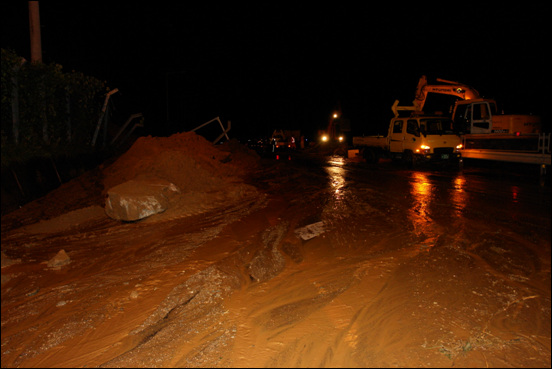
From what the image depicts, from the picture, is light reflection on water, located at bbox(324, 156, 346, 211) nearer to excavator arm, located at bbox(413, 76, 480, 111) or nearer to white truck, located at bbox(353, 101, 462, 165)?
white truck, located at bbox(353, 101, 462, 165)

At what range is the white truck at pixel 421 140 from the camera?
1802 centimetres

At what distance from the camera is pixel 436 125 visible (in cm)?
1894

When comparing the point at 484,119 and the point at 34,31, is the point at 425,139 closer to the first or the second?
the point at 484,119

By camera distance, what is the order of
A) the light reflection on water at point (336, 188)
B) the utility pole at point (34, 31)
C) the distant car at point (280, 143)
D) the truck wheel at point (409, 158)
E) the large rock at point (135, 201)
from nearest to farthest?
1. the large rock at point (135, 201)
2. the light reflection on water at point (336, 188)
3. the utility pole at point (34, 31)
4. the truck wheel at point (409, 158)
5. the distant car at point (280, 143)

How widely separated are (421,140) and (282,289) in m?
15.5

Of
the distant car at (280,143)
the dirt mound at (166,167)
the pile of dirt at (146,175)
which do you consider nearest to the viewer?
the pile of dirt at (146,175)

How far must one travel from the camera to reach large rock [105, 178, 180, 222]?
8.48 meters

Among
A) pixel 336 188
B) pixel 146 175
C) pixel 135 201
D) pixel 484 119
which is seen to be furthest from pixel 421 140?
pixel 135 201

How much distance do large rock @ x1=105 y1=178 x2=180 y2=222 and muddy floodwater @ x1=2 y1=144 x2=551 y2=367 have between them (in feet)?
0.98

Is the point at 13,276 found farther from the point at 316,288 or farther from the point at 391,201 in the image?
the point at 391,201

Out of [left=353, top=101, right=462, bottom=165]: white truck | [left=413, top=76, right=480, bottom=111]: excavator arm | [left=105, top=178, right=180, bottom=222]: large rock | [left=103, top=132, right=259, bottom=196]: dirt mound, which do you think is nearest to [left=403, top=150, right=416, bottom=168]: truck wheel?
[left=353, top=101, right=462, bottom=165]: white truck

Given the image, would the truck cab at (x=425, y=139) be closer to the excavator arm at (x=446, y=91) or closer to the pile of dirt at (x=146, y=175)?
the excavator arm at (x=446, y=91)

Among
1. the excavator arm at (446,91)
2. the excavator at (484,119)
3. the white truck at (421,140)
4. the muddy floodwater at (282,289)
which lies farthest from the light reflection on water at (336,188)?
the excavator arm at (446,91)

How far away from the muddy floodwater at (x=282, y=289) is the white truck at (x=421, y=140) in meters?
9.22
